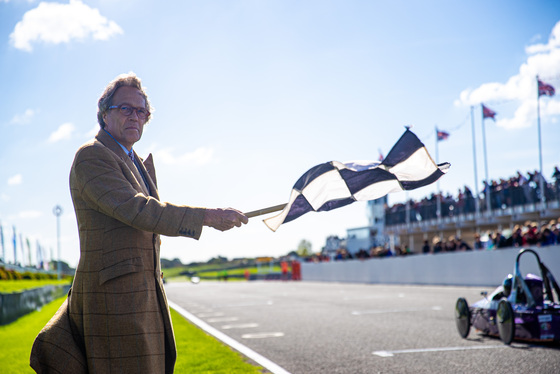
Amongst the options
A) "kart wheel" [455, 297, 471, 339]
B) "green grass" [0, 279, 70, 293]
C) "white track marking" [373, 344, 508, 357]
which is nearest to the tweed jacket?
"white track marking" [373, 344, 508, 357]

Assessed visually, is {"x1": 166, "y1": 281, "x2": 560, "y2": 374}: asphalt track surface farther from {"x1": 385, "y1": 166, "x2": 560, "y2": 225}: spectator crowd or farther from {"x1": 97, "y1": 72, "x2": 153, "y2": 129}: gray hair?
{"x1": 385, "y1": 166, "x2": 560, "y2": 225}: spectator crowd

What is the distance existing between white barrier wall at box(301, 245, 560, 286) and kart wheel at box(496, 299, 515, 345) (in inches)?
520

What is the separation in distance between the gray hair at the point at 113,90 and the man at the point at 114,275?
275 millimetres

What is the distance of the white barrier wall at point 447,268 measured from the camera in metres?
21.3

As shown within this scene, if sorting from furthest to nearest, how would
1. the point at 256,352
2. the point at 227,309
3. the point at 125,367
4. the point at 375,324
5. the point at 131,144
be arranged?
the point at 227,309, the point at 375,324, the point at 256,352, the point at 131,144, the point at 125,367

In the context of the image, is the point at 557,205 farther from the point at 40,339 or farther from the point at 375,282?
the point at 40,339

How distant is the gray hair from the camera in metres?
3.38

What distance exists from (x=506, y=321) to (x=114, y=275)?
6.55 meters

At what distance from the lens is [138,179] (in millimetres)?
3398

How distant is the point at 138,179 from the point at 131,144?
0.72 feet

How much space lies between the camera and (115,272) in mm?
3033

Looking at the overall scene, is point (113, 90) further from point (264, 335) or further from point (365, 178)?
point (264, 335)

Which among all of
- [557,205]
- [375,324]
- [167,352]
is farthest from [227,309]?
[557,205]

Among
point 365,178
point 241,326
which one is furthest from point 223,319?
point 365,178
